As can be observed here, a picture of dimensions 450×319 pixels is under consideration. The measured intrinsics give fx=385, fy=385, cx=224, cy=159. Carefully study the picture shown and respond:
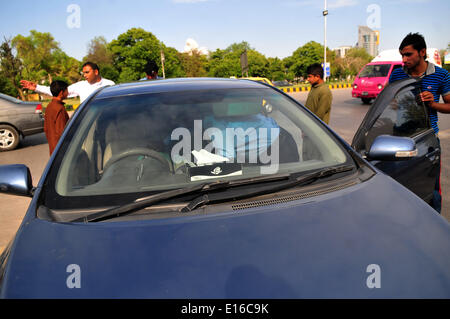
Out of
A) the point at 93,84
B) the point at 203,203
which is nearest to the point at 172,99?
the point at 203,203

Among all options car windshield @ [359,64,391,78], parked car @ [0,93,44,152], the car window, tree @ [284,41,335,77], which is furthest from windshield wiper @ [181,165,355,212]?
tree @ [284,41,335,77]

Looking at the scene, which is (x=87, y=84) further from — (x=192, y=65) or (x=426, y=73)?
(x=192, y=65)

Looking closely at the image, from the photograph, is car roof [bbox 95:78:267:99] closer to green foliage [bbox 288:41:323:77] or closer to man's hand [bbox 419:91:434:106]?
man's hand [bbox 419:91:434:106]

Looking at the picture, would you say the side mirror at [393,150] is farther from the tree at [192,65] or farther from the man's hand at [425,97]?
the tree at [192,65]

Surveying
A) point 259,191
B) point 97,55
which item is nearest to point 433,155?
point 259,191

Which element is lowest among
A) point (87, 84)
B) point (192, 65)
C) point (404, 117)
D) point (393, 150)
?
point (393, 150)

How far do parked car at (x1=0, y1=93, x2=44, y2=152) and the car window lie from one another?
9.63m

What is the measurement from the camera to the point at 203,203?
161 cm

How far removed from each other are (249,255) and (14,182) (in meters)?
1.29

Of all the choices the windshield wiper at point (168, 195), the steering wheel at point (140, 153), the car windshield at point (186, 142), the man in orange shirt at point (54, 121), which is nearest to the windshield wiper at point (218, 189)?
the windshield wiper at point (168, 195)

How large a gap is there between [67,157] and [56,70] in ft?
249

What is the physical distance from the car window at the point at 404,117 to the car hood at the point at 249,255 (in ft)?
4.43

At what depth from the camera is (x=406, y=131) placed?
292cm
